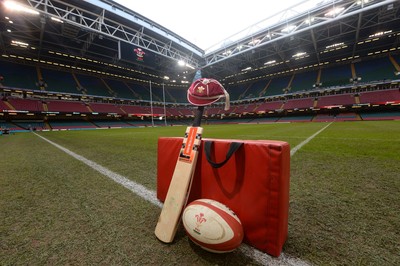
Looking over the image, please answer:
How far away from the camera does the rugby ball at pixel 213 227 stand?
1037mm

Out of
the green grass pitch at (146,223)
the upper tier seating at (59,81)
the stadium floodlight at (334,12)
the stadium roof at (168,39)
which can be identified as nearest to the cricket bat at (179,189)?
the green grass pitch at (146,223)

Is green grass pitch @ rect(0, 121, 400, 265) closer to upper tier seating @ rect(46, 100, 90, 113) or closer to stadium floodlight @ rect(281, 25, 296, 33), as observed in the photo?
stadium floodlight @ rect(281, 25, 296, 33)

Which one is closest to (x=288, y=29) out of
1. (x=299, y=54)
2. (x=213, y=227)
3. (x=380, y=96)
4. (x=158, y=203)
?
(x=299, y=54)

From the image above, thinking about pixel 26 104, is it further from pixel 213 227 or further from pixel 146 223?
pixel 213 227

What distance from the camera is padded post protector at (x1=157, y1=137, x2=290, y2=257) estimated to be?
1.05m

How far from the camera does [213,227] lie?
Result: 1076mm

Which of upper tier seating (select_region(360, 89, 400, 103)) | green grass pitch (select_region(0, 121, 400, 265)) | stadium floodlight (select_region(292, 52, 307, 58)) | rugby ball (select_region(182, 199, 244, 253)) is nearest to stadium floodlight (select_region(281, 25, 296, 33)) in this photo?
stadium floodlight (select_region(292, 52, 307, 58))

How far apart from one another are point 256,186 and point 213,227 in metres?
0.40

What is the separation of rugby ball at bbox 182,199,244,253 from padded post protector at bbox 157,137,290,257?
0.12 m

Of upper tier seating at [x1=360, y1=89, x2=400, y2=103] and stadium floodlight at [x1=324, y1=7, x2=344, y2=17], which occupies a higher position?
stadium floodlight at [x1=324, y1=7, x2=344, y2=17]

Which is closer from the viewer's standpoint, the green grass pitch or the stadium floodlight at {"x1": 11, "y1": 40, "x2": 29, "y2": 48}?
the green grass pitch

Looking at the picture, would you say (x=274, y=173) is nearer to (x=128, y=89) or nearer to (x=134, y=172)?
(x=134, y=172)

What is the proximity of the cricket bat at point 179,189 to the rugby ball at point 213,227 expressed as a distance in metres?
0.12

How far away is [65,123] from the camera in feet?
97.1
